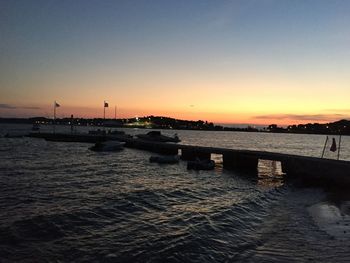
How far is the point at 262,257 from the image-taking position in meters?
13.2

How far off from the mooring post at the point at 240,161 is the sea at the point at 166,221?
13.4m

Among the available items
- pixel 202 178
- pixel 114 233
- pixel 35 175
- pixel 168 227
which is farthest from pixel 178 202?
pixel 35 175

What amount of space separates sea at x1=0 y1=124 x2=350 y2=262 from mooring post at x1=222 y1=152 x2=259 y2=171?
44.1ft

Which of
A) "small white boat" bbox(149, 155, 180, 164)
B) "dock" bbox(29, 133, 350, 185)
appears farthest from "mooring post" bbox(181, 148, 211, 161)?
"small white boat" bbox(149, 155, 180, 164)

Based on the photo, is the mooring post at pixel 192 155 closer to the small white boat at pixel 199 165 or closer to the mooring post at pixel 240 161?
the mooring post at pixel 240 161

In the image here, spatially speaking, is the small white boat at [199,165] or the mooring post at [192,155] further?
the mooring post at [192,155]

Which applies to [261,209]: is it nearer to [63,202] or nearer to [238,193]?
[238,193]

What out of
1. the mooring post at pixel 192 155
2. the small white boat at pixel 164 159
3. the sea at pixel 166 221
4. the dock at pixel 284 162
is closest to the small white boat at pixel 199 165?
the dock at pixel 284 162

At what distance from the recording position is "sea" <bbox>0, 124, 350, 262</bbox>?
13.4 metres

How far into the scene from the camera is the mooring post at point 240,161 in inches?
1886

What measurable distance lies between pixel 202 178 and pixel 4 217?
74.8 feet

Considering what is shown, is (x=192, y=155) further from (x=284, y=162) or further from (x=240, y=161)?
(x=284, y=162)

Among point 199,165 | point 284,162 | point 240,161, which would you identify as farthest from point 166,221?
point 240,161

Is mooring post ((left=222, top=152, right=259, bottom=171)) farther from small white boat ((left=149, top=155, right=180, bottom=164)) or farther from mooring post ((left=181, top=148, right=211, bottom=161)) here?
small white boat ((left=149, top=155, right=180, bottom=164))
